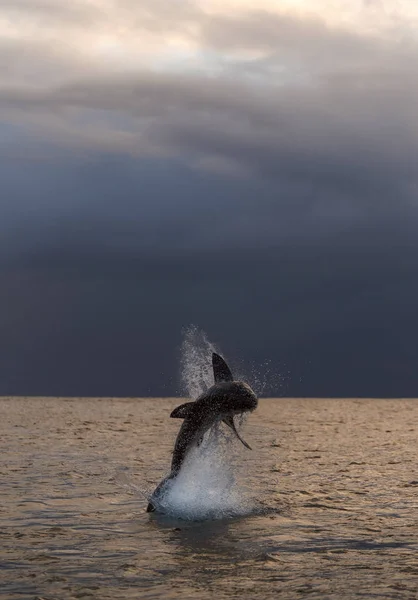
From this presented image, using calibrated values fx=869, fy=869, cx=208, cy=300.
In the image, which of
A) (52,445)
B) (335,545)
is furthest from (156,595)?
(52,445)

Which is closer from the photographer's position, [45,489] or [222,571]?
[222,571]

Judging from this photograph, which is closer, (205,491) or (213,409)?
(213,409)

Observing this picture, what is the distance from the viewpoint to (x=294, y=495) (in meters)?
24.1

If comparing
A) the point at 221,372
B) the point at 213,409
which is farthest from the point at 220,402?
the point at 221,372

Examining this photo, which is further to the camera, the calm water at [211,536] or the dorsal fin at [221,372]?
the dorsal fin at [221,372]

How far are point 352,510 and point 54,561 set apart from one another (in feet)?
28.9

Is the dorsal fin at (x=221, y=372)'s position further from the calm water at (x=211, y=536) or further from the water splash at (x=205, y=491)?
the calm water at (x=211, y=536)

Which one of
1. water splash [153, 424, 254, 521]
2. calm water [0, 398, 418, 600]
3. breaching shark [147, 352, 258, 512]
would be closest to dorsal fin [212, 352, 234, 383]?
breaching shark [147, 352, 258, 512]

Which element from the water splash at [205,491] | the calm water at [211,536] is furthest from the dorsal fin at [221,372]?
the calm water at [211,536]

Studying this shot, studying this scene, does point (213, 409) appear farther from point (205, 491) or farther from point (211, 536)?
point (205, 491)

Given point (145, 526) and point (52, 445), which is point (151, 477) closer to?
point (145, 526)

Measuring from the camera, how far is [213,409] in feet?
66.7

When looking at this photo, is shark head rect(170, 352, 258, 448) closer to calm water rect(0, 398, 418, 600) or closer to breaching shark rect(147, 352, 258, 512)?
breaching shark rect(147, 352, 258, 512)

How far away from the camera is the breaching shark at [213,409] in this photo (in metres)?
19.9
